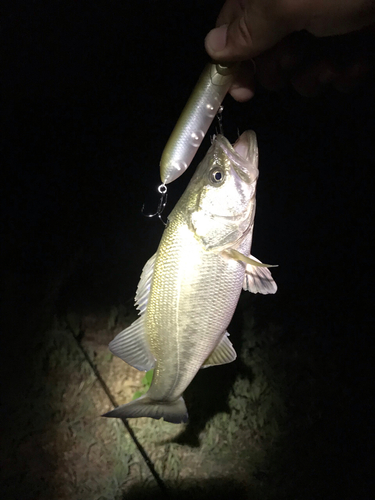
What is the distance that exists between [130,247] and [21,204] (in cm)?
87

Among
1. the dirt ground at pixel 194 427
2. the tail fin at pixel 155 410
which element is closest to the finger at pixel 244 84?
the tail fin at pixel 155 410

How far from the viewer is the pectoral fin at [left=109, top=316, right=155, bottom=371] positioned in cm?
120

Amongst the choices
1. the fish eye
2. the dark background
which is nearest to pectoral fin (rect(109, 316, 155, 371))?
the fish eye

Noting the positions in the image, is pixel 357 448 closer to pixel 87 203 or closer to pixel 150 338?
pixel 150 338

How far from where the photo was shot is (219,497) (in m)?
2.01

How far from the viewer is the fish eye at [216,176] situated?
1121 mm

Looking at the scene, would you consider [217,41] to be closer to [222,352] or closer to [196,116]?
[196,116]

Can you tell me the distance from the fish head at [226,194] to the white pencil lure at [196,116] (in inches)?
6.3

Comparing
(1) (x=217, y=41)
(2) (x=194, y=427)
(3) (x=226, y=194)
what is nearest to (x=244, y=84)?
(1) (x=217, y=41)

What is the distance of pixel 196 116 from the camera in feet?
3.16

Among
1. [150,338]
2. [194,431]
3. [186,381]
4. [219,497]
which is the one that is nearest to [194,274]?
[150,338]

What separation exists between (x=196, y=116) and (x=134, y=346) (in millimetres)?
920

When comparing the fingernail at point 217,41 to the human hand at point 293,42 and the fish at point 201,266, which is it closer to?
the human hand at point 293,42

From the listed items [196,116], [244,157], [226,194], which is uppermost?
[196,116]
